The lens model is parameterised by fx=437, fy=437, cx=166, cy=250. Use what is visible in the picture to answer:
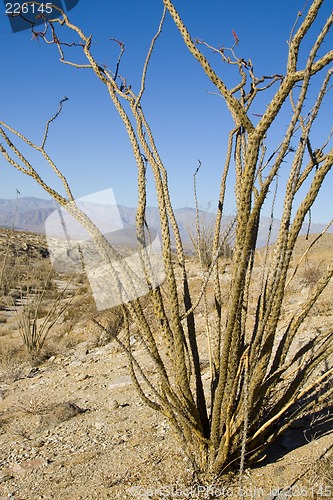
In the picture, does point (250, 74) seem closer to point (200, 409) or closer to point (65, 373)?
point (200, 409)

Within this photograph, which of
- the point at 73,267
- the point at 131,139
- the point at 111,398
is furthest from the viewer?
the point at 73,267

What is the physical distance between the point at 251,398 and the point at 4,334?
9551mm

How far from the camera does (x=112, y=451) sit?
3.39 metres

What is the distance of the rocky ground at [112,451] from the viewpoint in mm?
2695

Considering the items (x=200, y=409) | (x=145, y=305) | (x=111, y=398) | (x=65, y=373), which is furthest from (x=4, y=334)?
(x=200, y=409)

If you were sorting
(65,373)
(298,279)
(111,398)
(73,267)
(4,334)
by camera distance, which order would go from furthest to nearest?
(73,267) → (4,334) → (298,279) → (65,373) → (111,398)

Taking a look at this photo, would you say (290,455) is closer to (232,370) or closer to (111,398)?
(232,370)

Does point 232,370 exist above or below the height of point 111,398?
above

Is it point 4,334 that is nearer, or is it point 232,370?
point 232,370

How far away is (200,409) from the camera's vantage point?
3148mm

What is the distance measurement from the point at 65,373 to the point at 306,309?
4621 millimetres

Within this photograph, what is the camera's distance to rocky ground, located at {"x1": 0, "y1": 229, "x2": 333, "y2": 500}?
8.84ft

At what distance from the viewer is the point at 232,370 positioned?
100 inches

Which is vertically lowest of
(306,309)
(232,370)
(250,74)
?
(232,370)
